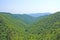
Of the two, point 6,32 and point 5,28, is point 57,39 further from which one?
point 5,28

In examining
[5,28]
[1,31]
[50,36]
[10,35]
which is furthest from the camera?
[5,28]

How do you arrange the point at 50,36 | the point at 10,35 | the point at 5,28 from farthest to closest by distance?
the point at 5,28, the point at 10,35, the point at 50,36

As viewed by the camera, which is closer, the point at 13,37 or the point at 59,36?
the point at 59,36

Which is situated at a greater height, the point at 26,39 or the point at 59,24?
the point at 59,24

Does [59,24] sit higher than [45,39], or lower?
higher

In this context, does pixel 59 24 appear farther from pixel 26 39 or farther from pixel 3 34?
pixel 3 34

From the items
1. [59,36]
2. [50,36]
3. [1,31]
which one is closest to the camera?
[59,36]

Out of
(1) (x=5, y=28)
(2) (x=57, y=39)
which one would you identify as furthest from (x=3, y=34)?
(2) (x=57, y=39)

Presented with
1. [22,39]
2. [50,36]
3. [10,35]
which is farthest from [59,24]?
[10,35]

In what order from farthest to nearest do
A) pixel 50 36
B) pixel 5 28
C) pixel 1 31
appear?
1. pixel 5 28
2. pixel 1 31
3. pixel 50 36
